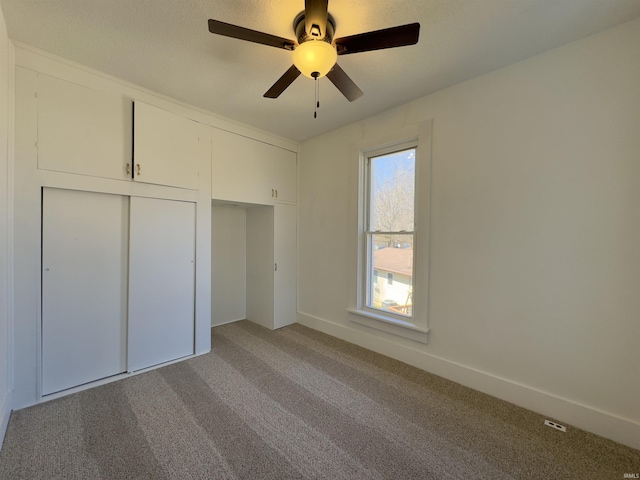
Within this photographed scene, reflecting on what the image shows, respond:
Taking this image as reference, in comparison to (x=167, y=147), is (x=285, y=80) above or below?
above

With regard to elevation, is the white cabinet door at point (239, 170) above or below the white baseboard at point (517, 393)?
above

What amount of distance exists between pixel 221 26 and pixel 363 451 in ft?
8.56

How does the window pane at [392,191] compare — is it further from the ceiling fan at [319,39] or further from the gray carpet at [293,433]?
the gray carpet at [293,433]

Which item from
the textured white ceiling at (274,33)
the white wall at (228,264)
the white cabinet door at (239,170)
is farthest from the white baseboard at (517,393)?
the textured white ceiling at (274,33)

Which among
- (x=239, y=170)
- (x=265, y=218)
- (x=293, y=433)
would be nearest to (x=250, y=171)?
(x=239, y=170)

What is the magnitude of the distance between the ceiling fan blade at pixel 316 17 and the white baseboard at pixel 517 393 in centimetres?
278

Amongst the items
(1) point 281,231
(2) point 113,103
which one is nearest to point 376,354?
(1) point 281,231

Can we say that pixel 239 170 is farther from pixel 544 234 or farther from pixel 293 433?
pixel 544 234

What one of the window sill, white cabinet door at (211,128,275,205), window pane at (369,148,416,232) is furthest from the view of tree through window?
white cabinet door at (211,128,275,205)

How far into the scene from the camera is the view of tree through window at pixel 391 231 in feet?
9.31

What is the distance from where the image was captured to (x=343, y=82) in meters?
1.90

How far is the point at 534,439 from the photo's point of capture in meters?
1.74

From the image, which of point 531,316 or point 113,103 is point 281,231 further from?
point 531,316

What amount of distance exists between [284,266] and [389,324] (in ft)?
5.50
